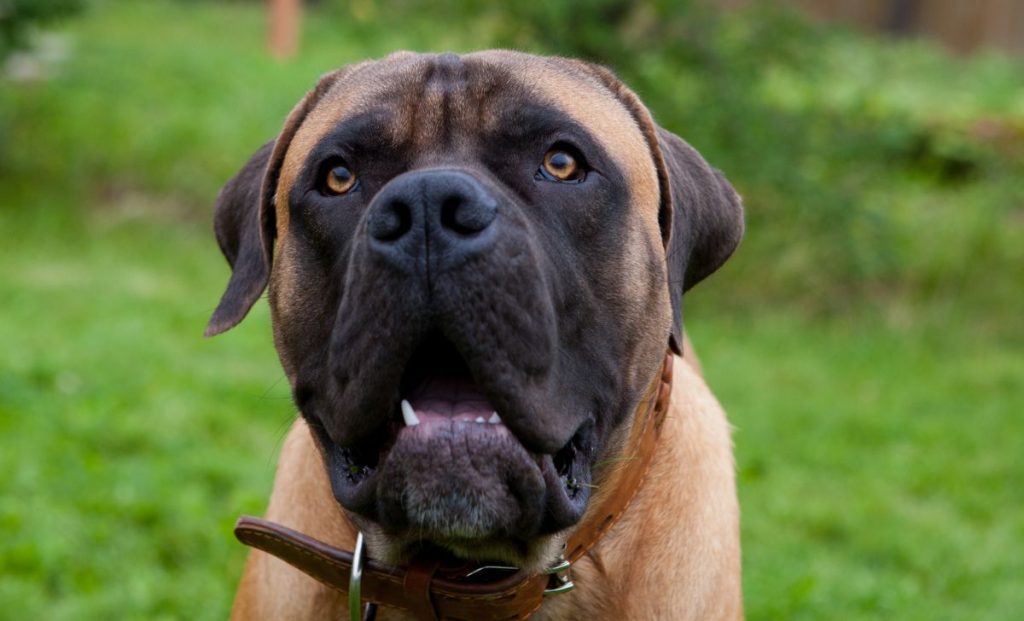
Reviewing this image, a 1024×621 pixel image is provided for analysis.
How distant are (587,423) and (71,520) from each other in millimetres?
2541

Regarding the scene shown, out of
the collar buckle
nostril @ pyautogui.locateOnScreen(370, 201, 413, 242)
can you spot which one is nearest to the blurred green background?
the collar buckle

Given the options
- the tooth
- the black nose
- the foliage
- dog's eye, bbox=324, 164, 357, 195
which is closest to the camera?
the black nose

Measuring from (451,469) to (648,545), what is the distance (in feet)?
2.20

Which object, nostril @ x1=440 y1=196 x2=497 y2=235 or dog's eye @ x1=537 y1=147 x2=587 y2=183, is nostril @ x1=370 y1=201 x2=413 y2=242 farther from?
dog's eye @ x1=537 y1=147 x2=587 y2=183

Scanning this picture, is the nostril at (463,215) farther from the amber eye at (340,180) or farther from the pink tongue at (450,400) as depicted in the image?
the amber eye at (340,180)

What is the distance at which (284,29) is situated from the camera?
50.6ft

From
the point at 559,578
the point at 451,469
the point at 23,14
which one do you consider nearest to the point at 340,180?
the point at 451,469

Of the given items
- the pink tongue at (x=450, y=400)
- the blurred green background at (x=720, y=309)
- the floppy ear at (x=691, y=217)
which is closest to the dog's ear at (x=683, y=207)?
the floppy ear at (x=691, y=217)

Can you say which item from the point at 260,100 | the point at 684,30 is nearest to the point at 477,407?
the point at 684,30

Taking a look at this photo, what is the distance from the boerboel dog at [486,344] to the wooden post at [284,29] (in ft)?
41.2

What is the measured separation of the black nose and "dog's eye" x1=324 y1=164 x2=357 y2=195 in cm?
41

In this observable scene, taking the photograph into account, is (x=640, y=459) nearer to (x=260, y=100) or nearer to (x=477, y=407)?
(x=477, y=407)

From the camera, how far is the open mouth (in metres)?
2.39

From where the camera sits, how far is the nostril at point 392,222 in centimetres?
235
